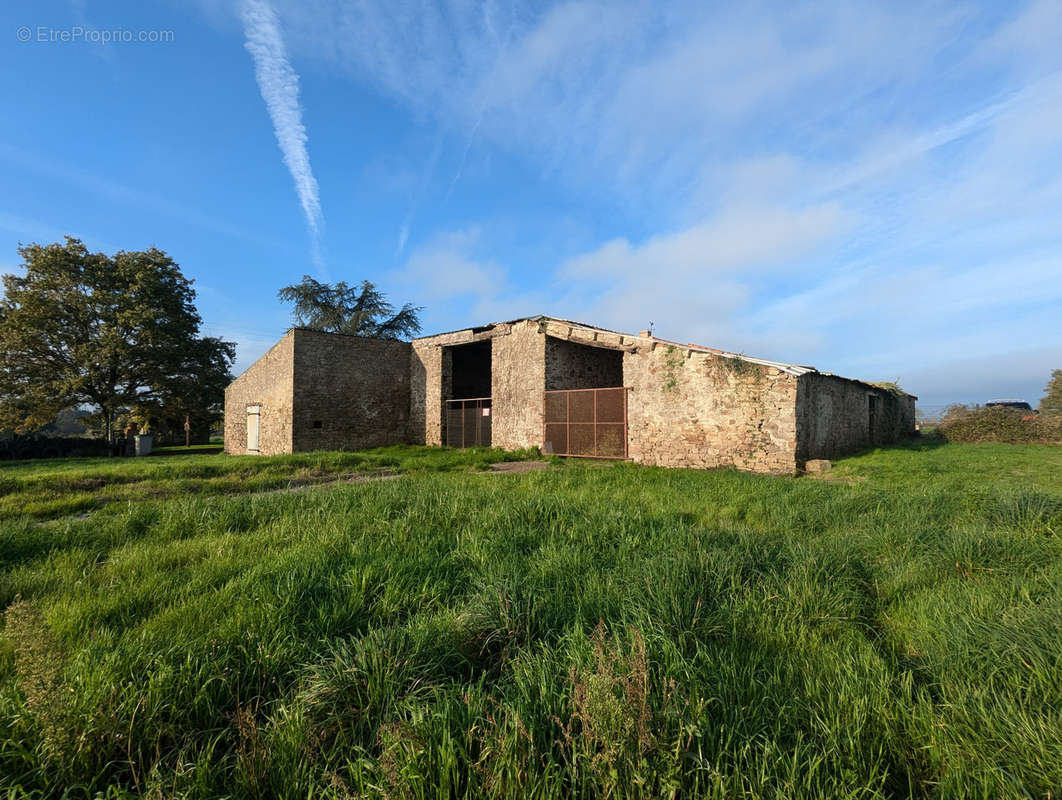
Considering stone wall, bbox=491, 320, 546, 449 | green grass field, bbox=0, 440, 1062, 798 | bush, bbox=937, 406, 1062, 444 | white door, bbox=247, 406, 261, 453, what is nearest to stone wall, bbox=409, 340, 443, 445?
stone wall, bbox=491, 320, 546, 449

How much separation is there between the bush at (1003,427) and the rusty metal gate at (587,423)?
2069cm

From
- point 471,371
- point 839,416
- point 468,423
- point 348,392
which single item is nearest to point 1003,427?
point 839,416

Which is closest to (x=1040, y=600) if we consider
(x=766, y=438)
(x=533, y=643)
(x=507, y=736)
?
(x=533, y=643)

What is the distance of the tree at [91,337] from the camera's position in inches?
811

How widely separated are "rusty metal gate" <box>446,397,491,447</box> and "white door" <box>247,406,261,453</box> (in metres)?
8.16

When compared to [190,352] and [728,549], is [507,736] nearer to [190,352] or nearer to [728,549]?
[728,549]

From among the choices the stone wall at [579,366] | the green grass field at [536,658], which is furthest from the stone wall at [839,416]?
the green grass field at [536,658]

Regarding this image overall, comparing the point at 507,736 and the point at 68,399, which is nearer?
the point at 507,736

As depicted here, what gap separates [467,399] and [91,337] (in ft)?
67.5

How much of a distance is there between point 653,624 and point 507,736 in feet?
4.07

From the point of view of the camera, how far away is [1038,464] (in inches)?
437

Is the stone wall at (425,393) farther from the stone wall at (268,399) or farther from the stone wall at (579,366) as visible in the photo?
the stone wall at (579,366)

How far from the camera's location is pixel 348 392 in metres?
17.3

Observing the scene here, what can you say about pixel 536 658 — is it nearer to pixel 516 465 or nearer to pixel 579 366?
pixel 516 465
